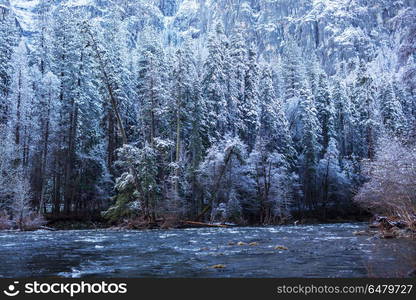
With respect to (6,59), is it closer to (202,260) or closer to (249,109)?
(249,109)

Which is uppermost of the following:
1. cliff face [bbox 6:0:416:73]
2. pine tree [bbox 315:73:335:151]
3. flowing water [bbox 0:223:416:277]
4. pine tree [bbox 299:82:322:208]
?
cliff face [bbox 6:0:416:73]

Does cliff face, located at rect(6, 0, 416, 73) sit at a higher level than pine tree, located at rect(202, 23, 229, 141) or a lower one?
higher

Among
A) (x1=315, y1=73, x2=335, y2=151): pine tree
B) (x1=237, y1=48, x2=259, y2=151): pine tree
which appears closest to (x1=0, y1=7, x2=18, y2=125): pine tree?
(x1=237, y1=48, x2=259, y2=151): pine tree

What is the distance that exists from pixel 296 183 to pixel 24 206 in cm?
2737

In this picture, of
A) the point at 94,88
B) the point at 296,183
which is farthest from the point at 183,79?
the point at 296,183

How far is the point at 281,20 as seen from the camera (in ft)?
516

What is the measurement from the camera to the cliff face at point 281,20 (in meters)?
137

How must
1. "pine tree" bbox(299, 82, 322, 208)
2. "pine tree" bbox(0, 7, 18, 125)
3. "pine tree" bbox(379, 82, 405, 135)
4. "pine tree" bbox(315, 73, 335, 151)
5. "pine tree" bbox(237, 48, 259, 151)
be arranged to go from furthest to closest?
"pine tree" bbox(379, 82, 405, 135) → "pine tree" bbox(315, 73, 335, 151) → "pine tree" bbox(299, 82, 322, 208) → "pine tree" bbox(237, 48, 259, 151) → "pine tree" bbox(0, 7, 18, 125)

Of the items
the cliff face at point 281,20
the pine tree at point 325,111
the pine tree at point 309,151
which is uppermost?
the cliff face at point 281,20

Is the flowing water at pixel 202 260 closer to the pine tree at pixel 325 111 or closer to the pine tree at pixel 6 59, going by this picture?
the pine tree at pixel 6 59


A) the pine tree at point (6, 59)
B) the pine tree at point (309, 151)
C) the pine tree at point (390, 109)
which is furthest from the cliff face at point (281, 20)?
the pine tree at point (6, 59)

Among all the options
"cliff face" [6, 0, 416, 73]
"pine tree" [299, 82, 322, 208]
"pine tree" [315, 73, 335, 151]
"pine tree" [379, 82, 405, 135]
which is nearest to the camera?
"pine tree" [299, 82, 322, 208]

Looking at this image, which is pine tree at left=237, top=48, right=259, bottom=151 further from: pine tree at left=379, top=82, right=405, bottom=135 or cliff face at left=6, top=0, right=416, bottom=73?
cliff face at left=6, top=0, right=416, bottom=73

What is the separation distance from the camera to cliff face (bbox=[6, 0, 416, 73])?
137125mm
